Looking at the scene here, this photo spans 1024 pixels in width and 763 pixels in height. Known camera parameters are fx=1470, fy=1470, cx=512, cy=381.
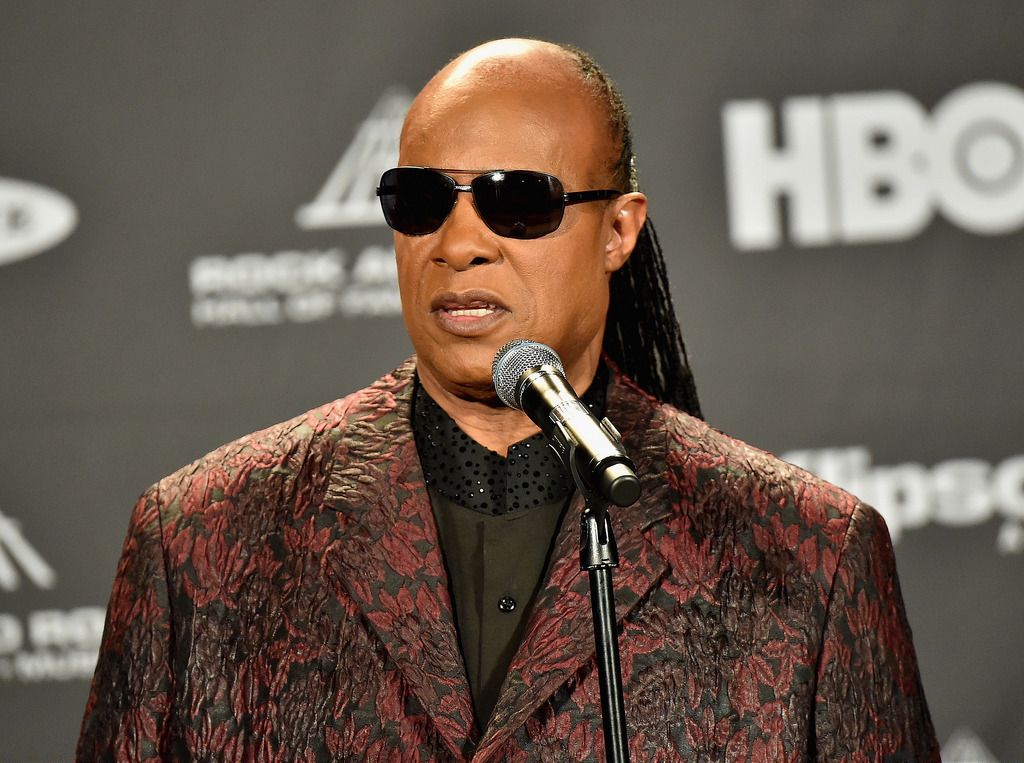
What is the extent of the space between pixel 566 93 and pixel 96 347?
1.68m

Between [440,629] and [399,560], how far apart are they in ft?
0.37

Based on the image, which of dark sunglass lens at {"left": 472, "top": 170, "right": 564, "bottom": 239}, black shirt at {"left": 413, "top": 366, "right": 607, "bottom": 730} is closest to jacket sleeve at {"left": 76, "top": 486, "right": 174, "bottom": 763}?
black shirt at {"left": 413, "top": 366, "right": 607, "bottom": 730}

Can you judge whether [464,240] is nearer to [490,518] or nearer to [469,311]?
[469,311]

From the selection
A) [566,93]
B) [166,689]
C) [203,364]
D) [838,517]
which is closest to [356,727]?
[166,689]

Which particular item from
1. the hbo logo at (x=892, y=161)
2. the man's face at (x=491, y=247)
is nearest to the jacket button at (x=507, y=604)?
the man's face at (x=491, y=247)

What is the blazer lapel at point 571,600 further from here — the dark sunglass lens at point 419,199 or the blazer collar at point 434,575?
the dark sunglass lens at point 419,199

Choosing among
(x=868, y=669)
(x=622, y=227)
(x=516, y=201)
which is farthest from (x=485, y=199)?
(x=868, y=669)

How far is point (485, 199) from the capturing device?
1.91 m

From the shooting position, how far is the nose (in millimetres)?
1904

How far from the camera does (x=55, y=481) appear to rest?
130 inches

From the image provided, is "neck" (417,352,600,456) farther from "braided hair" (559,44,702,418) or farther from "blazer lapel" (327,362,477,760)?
"braided hair" (559,44,702,418)

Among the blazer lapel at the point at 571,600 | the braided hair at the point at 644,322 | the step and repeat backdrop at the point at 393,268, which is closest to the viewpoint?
the blazer lapel at the point at 571,600

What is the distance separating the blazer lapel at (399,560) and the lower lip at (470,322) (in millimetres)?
205

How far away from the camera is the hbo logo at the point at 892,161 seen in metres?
3.29
